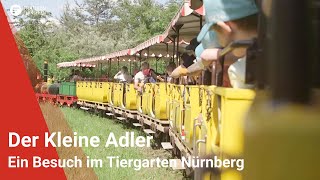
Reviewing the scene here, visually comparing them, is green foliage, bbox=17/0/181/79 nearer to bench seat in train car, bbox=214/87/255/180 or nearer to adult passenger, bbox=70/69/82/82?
adult passenger, bbox=70/69/82/82

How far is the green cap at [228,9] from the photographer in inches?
29.1

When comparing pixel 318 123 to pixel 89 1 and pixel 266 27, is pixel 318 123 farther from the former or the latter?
pixel 89 1

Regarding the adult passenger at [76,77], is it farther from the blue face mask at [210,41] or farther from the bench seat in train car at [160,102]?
the blue face mask at [210,41]

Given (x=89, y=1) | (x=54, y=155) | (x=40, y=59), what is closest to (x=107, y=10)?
(x=89, y=1)

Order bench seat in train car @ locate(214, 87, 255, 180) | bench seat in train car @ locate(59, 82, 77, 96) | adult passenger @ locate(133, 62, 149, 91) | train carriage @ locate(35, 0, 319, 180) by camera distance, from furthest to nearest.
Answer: bench seat in train car @ locate(59, 82, 77, 96) < adult passenger @ locate(133, 62, 149, 91) < bench seat in train car @ locate(214, 87, 255, 180) < train carriage @ locate(35, 0, 319, 180)

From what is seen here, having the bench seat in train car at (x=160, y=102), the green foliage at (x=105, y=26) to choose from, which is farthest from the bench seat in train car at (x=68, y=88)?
the bench seat in train car at (x=160, y=102)

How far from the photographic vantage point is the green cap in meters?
0.74

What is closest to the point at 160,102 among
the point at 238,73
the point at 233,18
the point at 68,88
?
the point at 238,73

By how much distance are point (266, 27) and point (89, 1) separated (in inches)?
1120

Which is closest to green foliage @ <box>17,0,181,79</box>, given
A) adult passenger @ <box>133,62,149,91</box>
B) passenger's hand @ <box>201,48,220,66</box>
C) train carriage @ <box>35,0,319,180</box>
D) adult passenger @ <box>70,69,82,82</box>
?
adult passenger @ <box>70,69,82,82</box>

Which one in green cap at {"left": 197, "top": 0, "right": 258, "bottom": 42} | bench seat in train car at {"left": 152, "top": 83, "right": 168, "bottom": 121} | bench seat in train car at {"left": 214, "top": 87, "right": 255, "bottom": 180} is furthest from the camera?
bench seat in train car at {"left": 152, "top": 83, "right": 168, "bottom": 121}

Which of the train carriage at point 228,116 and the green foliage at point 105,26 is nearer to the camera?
the train carriage at point 228,116

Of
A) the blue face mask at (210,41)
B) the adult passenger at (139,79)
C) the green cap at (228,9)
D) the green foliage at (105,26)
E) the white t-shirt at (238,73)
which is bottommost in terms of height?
the adult passenger at (139,79)

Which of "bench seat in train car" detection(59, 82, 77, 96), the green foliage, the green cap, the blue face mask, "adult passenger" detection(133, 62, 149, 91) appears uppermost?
the green foliage
